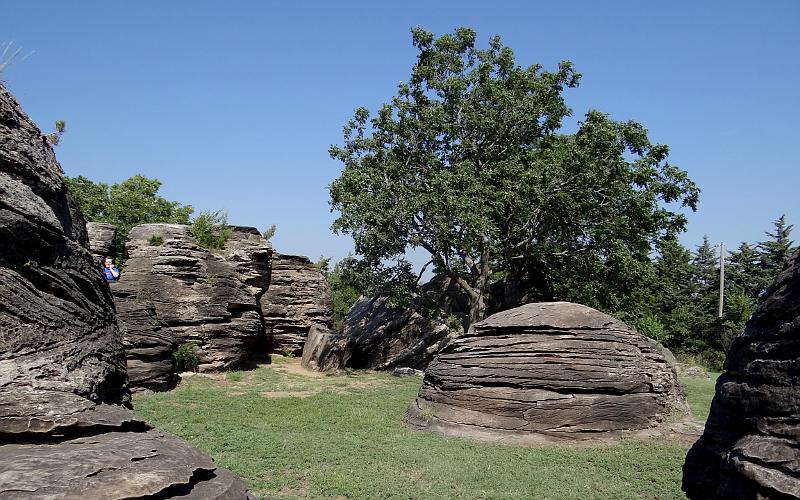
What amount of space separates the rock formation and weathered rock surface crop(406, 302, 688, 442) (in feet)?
24.6

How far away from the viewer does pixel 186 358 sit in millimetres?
18609

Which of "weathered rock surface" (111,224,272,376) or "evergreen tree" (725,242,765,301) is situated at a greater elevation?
"evergreen tree" (725,242,765,301)

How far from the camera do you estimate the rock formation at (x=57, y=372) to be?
418 cm

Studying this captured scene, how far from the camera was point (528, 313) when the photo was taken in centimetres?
1313

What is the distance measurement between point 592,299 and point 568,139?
578 cm

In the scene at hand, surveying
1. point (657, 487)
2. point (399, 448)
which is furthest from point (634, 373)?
point (399, 448)

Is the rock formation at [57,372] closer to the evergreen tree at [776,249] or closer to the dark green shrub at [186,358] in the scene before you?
the dark green shrub at [186,358]

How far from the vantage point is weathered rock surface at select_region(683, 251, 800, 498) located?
4406mm

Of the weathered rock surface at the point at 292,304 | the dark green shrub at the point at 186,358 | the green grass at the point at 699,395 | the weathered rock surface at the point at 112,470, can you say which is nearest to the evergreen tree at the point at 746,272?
the green grass at the point at 699,395

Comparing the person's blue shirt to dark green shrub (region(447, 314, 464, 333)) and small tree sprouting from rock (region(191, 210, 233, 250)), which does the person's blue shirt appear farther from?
dark green shrub (region(447, 314, 464, 333))

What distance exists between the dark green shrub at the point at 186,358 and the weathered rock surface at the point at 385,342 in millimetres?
4920

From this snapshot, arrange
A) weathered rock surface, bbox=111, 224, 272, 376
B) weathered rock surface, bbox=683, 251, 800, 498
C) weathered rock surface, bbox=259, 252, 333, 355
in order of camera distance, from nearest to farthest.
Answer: weathered rock surface, bbox=683, 251, 800, 498 < weathered rock surface, bbox=111, 224, 272, 376 < weathered rock surface, bbox=259, 252, 333, 355

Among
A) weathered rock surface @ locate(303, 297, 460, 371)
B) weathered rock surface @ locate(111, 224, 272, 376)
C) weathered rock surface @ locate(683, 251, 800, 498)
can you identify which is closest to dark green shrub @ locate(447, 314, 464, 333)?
weathered rock surface @ locate(303, 297, 460, 371)

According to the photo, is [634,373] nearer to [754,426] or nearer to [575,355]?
[575,355]
